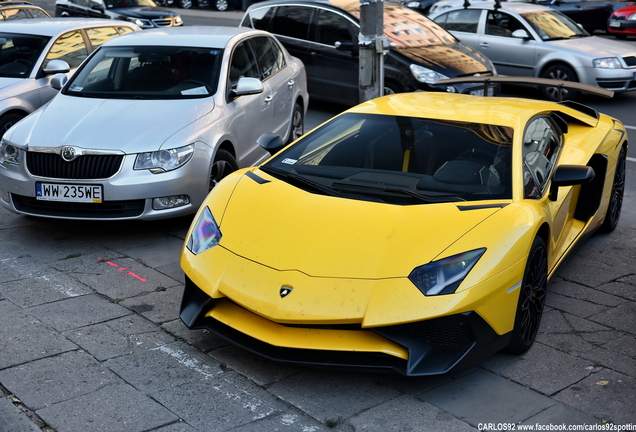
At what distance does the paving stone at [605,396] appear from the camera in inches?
137

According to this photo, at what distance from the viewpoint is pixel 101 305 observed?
185 inches

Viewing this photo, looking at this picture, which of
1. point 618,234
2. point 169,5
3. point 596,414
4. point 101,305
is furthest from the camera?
point 169,5

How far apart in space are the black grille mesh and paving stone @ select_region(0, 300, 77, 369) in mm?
1440

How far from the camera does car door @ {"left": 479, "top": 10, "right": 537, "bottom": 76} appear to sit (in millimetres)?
12359

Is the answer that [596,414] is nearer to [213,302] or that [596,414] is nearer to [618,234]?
[213,302]

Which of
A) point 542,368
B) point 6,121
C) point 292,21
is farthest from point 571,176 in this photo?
point 292,21

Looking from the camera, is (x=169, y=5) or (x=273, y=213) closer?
(x=273, y=213)

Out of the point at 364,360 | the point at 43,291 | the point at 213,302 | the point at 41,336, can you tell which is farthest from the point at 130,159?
the point at 364,360

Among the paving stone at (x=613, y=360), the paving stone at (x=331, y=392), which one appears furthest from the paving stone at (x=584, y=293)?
the paving stone at (x=331, y=392)

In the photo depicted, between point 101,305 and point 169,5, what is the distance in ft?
94.3

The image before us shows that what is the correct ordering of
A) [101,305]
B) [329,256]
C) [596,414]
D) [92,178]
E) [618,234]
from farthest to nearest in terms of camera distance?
[618,234]
[92,178]
[101,305]
[329,256]
[596,414]

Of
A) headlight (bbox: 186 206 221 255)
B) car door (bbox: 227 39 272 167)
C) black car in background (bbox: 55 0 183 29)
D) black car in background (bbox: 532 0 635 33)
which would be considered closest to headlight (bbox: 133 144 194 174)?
A: car door (bbox: 227 39 272 167)

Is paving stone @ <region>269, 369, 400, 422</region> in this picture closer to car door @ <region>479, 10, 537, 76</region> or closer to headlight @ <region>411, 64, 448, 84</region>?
headlight @ <region>411, 64, 448, 84</region>

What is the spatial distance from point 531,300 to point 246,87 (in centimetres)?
357
